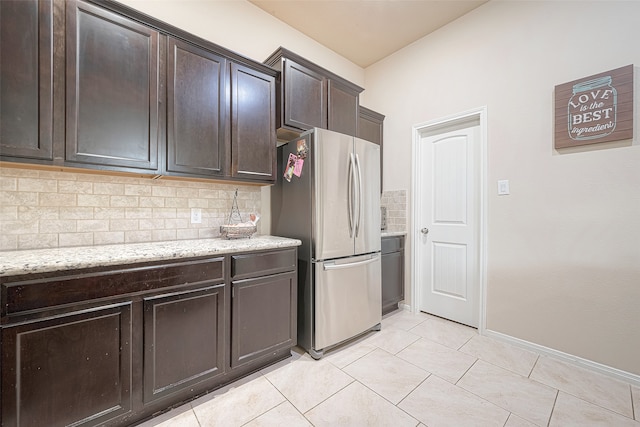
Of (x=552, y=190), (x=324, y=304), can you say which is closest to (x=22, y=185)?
(x=324, y=304)

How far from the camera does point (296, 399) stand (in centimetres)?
155

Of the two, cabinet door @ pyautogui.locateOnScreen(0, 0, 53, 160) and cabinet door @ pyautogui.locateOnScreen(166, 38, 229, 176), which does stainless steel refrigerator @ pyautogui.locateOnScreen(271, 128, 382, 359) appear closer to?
cabinet door @ pyautogui.locateOnScreen(166, 38, 229, 176)

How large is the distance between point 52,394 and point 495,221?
3183 mm

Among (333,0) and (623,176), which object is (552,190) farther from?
(333,0)

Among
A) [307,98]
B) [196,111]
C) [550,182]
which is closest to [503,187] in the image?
[550,182]

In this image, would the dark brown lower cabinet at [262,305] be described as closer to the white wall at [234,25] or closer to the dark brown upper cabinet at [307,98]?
the dark brown upper cabinet at [307,98]

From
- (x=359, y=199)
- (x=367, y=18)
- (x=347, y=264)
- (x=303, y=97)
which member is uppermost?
(x=367, y=18)

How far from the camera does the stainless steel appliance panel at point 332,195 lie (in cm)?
199

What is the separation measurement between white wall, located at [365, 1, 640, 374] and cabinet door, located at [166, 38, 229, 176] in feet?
7.44

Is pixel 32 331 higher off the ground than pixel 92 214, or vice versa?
pixel 92 214

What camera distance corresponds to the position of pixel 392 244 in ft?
9.42

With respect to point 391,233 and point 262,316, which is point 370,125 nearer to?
point 391,233

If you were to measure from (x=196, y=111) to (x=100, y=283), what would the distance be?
1212 mm

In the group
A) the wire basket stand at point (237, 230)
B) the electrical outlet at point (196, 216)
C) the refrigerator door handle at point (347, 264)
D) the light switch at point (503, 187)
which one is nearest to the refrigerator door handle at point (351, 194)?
the refrigerator door handle at point (347, 264)
